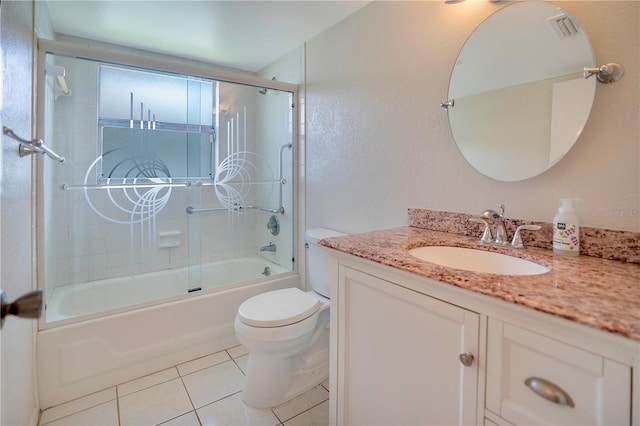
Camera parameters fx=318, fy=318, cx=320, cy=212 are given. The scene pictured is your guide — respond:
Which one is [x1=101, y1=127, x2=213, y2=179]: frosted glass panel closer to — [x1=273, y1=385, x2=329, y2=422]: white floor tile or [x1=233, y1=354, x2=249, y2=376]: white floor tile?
[x1=233, y1=354, x2=249, y2=376]: white floor tile

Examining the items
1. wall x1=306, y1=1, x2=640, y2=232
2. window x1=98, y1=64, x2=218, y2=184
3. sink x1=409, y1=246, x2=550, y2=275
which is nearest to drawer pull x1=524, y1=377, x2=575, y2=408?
sink x1=409, y1=246, x2=550, y2=275

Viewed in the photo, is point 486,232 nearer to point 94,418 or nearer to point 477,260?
point 477,260

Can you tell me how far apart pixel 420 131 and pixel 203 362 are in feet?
6.04

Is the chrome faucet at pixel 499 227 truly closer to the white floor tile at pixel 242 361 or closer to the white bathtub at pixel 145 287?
the white floor tile at pixel 242 361

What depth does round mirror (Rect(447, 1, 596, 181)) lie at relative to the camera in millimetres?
1062

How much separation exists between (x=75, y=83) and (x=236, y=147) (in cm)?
100

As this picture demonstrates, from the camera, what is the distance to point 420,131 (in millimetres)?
1552

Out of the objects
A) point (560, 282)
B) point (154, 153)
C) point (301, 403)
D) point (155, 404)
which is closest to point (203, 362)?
point (155, 404)

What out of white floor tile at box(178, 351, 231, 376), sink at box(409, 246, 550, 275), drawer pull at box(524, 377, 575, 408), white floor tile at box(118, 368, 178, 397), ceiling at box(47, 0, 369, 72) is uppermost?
ceiling at box(47, 0, 369, 72)

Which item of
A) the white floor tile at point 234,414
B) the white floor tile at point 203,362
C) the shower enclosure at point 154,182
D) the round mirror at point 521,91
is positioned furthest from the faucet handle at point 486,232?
the white floor tile at point 203,362

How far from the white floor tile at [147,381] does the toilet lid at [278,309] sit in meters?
0.69

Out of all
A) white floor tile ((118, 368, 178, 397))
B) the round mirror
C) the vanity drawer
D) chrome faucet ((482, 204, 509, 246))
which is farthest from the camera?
white floor tile ((118, 368, 178, 397))

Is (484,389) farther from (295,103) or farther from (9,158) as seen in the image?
(295,103)

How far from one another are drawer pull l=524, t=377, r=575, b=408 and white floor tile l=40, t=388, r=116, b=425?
1.90 meters
